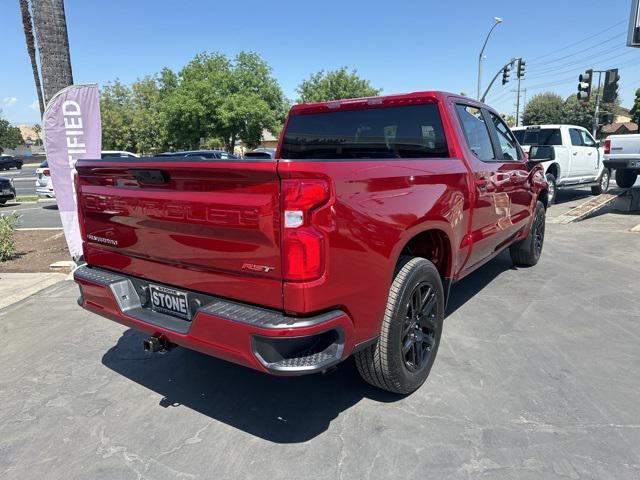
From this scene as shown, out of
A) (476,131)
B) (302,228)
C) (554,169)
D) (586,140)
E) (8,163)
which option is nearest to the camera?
(302,228)

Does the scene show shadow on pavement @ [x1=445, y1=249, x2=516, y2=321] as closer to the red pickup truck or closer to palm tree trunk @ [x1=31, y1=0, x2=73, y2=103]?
the red pickup truck

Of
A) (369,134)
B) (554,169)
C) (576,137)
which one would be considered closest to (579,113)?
(576,137)

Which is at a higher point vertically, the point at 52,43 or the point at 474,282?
the point at 52,43

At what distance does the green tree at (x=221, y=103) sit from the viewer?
2955 cm

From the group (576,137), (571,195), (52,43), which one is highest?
(52,43)

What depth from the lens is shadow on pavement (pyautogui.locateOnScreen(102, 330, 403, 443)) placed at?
2939mm

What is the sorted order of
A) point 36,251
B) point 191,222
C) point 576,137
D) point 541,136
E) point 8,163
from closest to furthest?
1. point 191,222
2. point 36,251
3. point 541,136
4. point 576,137
5. point 8,163

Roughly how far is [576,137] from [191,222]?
12.7 m

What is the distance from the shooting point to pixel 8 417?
3086mm

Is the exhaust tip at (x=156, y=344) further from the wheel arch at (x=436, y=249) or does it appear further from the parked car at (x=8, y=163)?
the parked car at (x=8, y=163)

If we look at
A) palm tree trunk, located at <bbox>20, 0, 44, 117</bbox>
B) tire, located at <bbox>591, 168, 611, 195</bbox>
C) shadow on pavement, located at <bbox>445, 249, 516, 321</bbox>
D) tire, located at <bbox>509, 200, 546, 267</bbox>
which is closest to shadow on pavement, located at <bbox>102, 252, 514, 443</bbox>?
shadow on pavement, located at <bbox>445, 249, 516, 321</bbox>

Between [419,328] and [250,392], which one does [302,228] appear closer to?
[419,328]

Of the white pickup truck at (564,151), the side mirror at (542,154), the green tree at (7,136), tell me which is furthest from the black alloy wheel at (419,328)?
the green tree at (7,136)

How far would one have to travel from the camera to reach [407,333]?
307 cm
